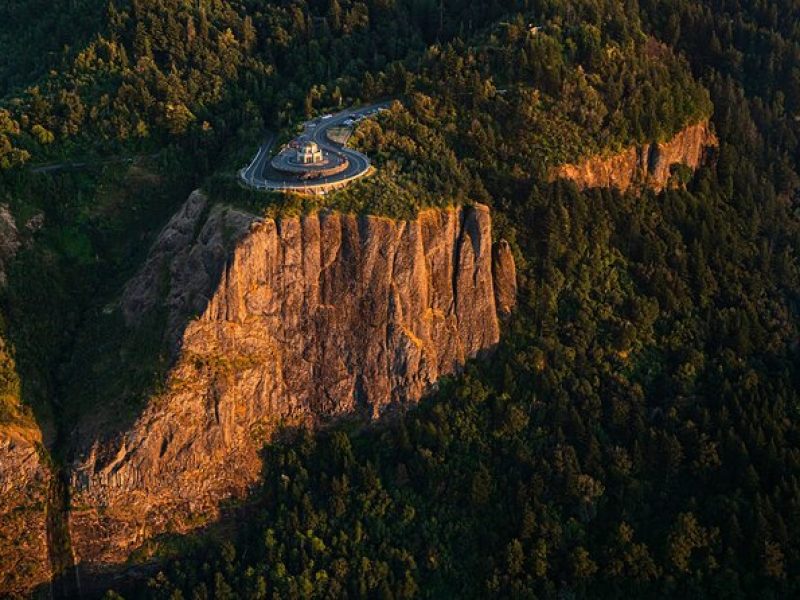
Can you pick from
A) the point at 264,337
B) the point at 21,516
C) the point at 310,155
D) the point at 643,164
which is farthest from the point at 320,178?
the point at 21,516

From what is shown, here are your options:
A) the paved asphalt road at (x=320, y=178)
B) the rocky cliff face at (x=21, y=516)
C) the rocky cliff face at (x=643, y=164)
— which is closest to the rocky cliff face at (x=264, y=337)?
the rocky cliff face at (x=21, y=516)

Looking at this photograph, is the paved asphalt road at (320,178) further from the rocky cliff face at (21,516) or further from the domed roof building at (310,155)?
the rocky cliff face at (21,516)

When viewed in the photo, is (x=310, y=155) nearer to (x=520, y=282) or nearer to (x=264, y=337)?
(x=264, y=337)

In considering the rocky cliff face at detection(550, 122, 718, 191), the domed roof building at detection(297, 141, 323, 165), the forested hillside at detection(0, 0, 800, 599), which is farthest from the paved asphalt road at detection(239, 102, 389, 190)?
the rocky cliff face at detection(550, 122, 718, 191)

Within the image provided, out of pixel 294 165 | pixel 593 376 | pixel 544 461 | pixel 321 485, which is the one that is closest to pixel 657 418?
pixel 593 376

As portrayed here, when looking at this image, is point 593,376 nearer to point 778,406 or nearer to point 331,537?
point 778,406
